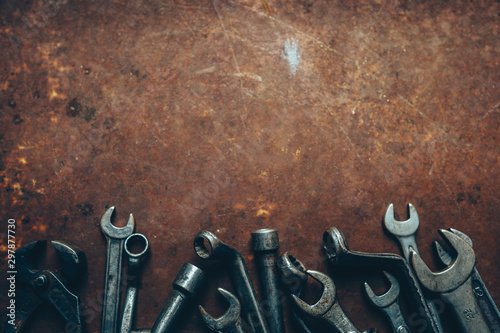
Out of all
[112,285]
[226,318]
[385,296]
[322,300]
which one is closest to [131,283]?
[112,285]

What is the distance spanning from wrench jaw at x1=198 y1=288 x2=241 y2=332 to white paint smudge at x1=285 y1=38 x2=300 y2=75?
1.21m

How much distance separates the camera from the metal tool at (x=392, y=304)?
5.37 feet

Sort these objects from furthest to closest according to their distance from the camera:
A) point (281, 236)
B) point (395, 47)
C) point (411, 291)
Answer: point (395, 47)
point (281, 236)
point (411, 291)

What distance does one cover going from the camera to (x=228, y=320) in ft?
5.05

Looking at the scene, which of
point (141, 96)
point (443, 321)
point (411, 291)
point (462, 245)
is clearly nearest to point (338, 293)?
point (411, 291)

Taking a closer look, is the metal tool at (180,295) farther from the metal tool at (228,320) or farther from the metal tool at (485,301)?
the metal tool at (485,301)

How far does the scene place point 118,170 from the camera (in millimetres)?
1773

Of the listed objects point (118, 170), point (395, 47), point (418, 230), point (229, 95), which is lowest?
point (418, 230)

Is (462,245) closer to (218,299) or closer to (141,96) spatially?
(218,299)

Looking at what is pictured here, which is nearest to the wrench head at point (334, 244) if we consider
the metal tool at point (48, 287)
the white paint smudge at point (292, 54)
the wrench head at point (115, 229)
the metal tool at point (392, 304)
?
the metal tool at point (392, 304)

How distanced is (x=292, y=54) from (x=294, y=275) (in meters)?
1.17

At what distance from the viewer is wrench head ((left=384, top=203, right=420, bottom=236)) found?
175 centimetres

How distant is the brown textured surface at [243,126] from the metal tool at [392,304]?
0.28ft

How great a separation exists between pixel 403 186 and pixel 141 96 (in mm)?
1492
